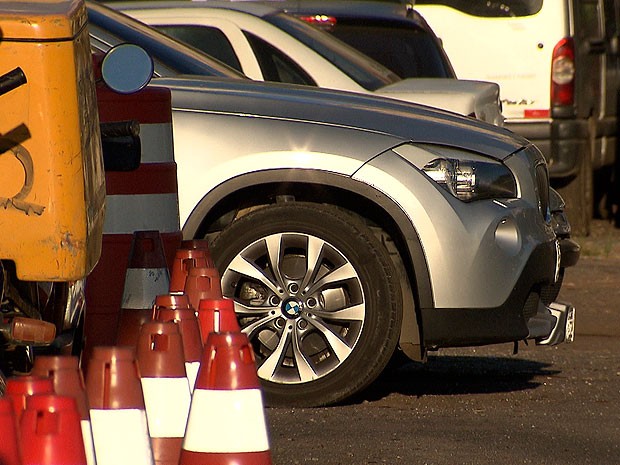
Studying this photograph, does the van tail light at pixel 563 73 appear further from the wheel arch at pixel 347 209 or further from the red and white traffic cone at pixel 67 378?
the red and white traffic cone at pixel 67 378

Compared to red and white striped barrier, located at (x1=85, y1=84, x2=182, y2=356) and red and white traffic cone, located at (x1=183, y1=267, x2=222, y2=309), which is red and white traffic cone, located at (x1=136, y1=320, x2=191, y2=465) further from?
red and white striped barrier, located at (x1=85, y1=84, x2=182, y2=356)

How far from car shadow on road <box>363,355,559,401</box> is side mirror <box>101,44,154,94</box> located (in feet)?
7.47

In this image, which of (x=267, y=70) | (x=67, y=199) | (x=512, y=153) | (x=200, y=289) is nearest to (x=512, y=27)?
(x=267, y=70)

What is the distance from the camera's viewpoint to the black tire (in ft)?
19.7

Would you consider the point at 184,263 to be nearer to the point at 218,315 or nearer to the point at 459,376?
the point at 218,315

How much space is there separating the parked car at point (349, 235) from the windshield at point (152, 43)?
72cm

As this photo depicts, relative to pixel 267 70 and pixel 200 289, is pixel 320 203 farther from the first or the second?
pixel 267 70

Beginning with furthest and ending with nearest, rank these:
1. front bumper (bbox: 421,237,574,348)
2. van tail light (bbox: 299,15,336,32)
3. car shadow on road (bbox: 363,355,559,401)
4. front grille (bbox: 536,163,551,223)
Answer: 1. van tail light (bbox: 299,15,336,32)
2. car shadow on road (bbox: 363,355,559,401)
3. front grille (bbox: 536,163,551,223)
4. front bumper (bbox: 421,237,574,348)

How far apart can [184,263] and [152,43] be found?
6.69ft

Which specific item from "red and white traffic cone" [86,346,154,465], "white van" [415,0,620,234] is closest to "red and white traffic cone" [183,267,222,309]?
"red and white traffic cone" [86,346,154,465]

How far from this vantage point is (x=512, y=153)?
6312 millimetres

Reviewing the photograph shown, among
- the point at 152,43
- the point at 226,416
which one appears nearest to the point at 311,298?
the point at 152,43

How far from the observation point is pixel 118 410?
10.9 ft

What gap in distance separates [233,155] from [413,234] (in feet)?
2.54
